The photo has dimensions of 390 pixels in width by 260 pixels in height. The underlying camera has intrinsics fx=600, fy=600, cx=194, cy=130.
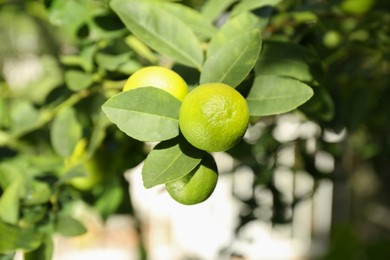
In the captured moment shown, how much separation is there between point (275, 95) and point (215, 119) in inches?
4.2

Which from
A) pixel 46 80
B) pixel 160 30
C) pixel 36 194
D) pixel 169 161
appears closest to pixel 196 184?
pixel 169 161

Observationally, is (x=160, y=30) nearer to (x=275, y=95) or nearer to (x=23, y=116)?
(x=275, y=95)

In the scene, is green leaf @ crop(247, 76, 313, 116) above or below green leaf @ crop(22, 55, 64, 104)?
above

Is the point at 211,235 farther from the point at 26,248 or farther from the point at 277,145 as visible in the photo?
the point at 26,248

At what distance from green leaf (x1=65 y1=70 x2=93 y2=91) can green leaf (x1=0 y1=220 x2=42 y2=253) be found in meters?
0.19

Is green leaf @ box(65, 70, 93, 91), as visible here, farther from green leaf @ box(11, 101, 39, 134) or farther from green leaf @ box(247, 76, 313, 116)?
green leaf @ box(247, 76, 313, 116)

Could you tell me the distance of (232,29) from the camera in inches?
24.6

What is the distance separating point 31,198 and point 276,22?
0.41 meters

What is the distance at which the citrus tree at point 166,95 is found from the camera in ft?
1.60

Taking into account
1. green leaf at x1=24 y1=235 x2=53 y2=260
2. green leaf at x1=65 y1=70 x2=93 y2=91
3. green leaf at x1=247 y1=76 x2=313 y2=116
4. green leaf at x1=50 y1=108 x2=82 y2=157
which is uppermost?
green leaf at x1=247 y1=76 x2=313 y2=116

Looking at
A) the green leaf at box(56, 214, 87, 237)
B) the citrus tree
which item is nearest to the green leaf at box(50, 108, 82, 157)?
the citrus tree

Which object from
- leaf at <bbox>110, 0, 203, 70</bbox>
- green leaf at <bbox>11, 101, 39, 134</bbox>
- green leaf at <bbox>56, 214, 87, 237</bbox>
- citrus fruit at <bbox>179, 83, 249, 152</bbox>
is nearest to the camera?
citrus fruit at <bbox>179, 83, 249, 152</bbox>

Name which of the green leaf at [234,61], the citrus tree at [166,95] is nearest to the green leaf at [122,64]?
the citrus tree at [166,95]

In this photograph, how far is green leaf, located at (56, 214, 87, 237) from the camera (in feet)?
2.40
